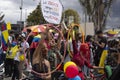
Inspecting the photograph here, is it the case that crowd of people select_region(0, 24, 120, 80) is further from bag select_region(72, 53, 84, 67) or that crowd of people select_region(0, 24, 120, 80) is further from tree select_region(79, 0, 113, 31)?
tree select_region(79, 0, 113, 31)

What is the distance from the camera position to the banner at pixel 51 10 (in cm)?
985

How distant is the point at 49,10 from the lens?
9.91 meters

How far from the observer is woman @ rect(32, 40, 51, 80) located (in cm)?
692

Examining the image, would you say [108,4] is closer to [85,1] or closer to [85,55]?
[85,1]

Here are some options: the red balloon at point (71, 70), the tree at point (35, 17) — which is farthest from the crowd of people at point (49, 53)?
the tree at point (35, 17)

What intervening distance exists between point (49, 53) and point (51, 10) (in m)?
1.16

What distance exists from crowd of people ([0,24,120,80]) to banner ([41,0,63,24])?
375 mm

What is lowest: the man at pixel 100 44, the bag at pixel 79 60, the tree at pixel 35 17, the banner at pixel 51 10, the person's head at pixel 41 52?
the tree at pixel 35 17

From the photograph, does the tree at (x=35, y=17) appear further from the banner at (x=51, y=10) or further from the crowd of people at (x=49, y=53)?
the banner at (x=51, y=10)

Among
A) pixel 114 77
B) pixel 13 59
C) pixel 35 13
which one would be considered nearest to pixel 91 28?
pixel 13 59

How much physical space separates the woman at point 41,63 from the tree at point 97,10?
28.4 meters

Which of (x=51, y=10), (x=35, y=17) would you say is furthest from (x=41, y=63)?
(x=35, y=17)

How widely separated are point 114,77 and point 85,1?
1358 inches

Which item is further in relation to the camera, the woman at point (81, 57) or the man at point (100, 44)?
the man at point (100, 44)
